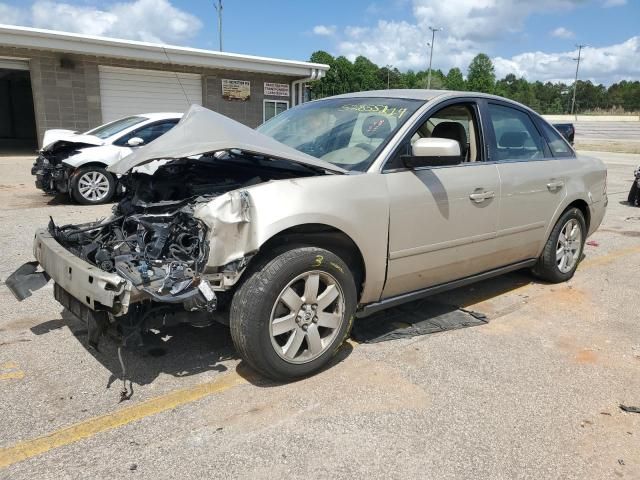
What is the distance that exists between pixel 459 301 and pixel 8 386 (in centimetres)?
343

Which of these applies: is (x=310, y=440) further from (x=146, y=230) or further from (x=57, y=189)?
(x=57, y=189)

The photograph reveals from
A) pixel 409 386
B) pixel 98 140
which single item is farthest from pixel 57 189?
pixel 409 386

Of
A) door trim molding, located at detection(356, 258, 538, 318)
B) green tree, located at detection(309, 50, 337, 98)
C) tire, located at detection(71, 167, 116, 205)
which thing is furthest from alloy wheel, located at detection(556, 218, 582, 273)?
green tree, located at detection(309, 50, 337, 98)

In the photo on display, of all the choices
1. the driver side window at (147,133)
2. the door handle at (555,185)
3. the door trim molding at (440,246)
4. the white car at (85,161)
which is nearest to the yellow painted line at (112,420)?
the door trim molding at (440,246)

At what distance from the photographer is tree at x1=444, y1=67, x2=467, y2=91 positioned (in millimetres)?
86431

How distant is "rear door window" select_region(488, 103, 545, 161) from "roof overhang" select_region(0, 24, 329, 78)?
10702 millimetres

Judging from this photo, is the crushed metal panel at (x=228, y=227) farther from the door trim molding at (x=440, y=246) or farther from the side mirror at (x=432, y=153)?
the side mirror at (x=432, y=153)

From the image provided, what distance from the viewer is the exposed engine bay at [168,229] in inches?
110

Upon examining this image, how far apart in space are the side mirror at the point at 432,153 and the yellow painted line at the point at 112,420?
69.4 inches

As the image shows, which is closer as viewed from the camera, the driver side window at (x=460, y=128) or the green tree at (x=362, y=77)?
the driver side window at (x=460, y=128)

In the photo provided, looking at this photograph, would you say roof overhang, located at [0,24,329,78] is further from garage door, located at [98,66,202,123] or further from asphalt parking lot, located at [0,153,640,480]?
asphalt parking lot, located at [0,153,640,480]

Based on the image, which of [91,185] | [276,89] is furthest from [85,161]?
[276,89]

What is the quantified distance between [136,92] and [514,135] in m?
16.7

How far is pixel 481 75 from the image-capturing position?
93.1m
